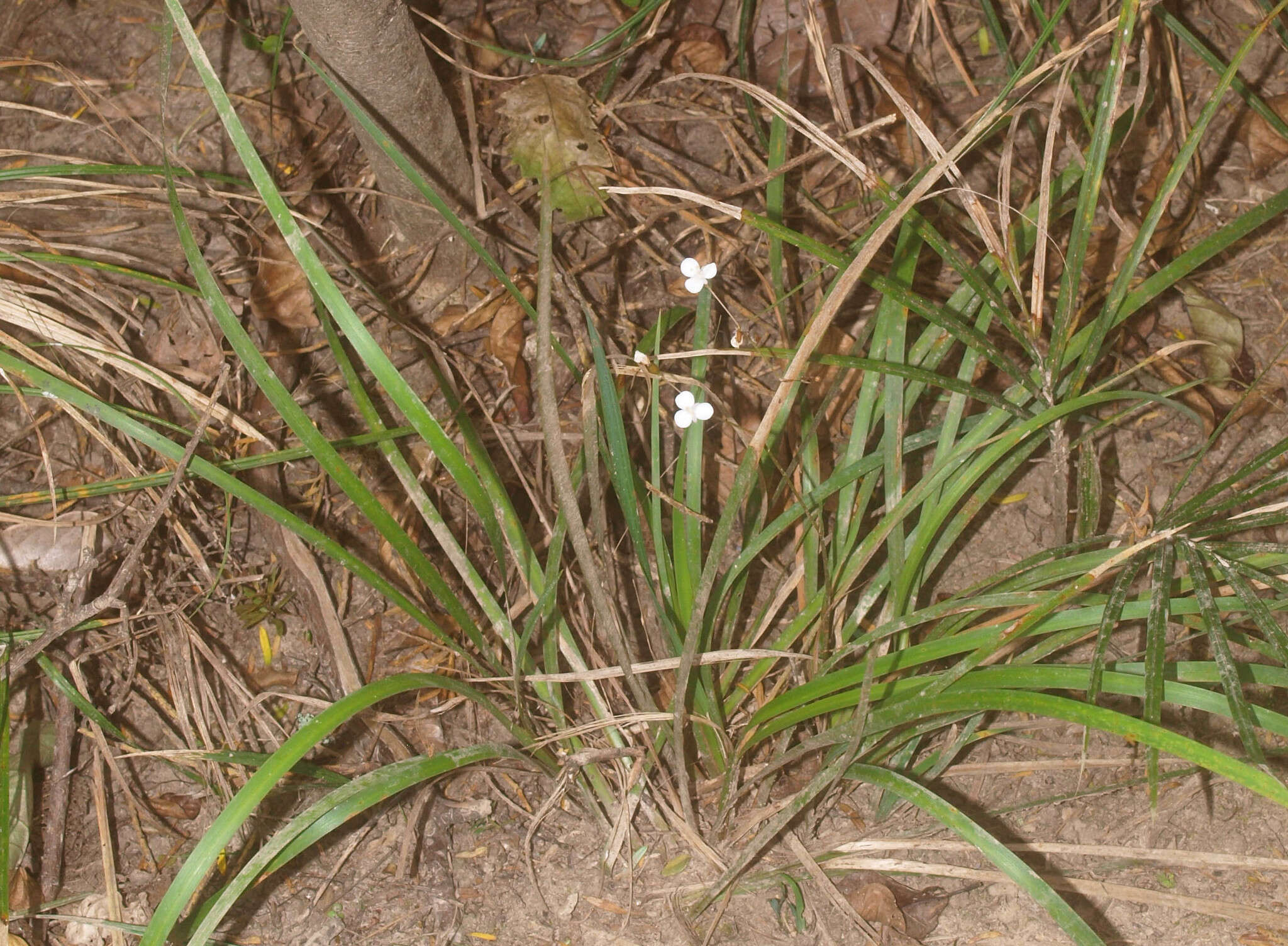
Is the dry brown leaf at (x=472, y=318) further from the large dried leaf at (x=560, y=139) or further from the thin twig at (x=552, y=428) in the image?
the thin twig at (x=552, y=428)

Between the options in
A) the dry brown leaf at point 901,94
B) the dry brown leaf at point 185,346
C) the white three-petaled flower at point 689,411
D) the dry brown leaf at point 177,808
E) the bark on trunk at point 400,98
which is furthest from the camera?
the dry brown leaf at point 901,94

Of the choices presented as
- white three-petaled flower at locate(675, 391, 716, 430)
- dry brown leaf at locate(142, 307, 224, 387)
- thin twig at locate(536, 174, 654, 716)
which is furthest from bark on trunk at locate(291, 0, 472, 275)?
white three-petaled flower at locate(675, 391, 716, 430)

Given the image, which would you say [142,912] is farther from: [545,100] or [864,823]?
[545,100]

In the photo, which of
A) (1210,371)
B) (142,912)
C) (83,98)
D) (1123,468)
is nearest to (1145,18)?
(1210,371)

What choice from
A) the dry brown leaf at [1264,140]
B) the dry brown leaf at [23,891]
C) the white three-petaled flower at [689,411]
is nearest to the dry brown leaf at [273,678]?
the dry brown leaf at [23,891]

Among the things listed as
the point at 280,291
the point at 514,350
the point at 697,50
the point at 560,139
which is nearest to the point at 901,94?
the point at 697,50
